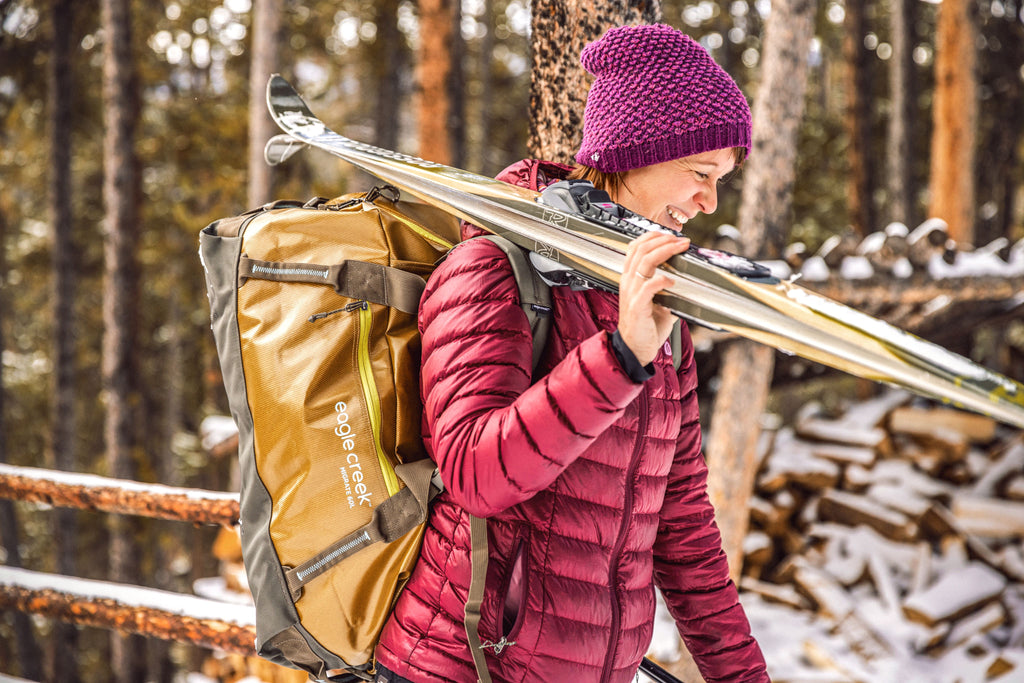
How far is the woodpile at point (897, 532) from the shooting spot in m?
6.79

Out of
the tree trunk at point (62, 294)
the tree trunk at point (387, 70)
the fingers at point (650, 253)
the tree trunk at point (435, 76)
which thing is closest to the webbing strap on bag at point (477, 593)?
the fingers at point (650, 253)

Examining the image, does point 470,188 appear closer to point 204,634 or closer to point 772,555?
point 204,634

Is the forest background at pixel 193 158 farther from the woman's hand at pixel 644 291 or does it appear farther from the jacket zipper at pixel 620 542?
the woman's hand at pixel 644 291

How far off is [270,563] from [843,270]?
5.57 m

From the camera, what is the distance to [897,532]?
7754 mm

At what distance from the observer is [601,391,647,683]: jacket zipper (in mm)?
1538

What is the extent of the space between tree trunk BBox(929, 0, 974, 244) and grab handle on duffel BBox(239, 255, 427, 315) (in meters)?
10.4

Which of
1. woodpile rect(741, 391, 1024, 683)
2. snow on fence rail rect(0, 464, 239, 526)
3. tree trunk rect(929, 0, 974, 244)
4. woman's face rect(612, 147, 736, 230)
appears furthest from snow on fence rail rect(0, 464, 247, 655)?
tree trunk rect(929, 0, 974, 244)

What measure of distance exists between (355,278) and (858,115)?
12051mm

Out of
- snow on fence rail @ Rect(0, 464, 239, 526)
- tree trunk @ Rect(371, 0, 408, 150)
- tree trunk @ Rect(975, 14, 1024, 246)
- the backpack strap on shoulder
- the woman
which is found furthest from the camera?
tree trunk @ Rect(371, 0, 408, 150)

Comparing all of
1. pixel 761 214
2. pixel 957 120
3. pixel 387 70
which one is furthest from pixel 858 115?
pixel 387 70

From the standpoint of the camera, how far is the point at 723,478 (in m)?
5.72

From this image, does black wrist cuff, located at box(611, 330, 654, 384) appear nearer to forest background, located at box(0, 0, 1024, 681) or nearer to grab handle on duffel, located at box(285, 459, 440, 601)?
grab handle on duffel, located at box(285, 459, 440, 601)

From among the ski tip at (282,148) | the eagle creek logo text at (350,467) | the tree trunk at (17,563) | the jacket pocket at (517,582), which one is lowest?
the tree trunk at (17,563)
